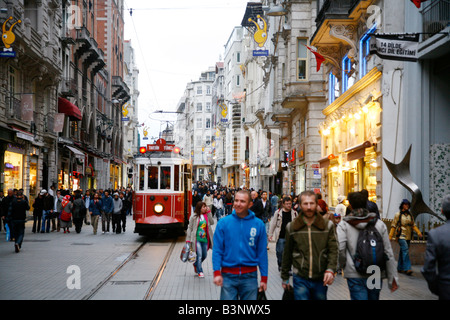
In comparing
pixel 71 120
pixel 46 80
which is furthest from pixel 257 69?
pixel 46 80

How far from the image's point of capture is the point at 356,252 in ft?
19.5

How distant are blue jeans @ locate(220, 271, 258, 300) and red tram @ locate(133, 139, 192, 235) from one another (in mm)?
13042

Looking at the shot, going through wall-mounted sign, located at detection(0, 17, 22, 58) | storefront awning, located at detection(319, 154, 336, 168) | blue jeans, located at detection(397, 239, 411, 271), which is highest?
wall-mounted sign, located at detection(0, 17, 22, 58)

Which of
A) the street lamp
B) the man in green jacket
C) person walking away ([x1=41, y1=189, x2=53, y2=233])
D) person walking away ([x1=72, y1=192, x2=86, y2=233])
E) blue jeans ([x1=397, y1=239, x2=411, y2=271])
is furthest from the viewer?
the street lamp

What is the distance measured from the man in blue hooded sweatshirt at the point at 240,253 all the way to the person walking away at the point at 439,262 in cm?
160

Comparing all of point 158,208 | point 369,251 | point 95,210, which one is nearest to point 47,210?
point 95,210

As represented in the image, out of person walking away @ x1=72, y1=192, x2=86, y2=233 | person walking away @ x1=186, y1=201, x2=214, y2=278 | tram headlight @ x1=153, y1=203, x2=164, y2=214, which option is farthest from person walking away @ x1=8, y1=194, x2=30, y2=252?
person walking away @ x1=72, y1=192, x2=86, y2=233

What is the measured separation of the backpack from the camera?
5859mm

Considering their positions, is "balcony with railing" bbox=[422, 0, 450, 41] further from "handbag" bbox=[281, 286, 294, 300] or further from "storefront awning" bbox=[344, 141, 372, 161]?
"handbag" bbox=[281, 286, 294, 300]

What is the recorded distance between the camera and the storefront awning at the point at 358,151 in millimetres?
18259

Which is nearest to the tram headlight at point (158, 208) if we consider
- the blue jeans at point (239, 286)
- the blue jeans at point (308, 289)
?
the blue jeans at point (239, 286)

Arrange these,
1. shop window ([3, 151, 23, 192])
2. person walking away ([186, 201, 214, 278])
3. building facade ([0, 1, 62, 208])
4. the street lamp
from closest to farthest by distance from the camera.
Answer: person walking away ([186, 201, 214, 278]) → building facade ([0, 1, 62, 208]) → shop window ([3, 151, 23, 192]) → the street lamp

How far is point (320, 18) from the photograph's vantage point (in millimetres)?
22250

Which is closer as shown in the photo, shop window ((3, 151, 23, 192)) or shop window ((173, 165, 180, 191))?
shop window ((173, 165, 180, 191))
